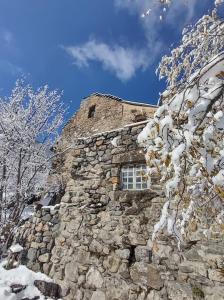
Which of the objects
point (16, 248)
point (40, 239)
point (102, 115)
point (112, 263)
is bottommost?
point (112, 263)

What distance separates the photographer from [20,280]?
5.37 meters

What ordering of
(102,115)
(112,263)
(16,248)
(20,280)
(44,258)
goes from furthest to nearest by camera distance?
(102,115), (16,248), (44,258), (20,280), (112,263)

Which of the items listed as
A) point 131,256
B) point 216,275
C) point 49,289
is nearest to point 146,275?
point 131,256

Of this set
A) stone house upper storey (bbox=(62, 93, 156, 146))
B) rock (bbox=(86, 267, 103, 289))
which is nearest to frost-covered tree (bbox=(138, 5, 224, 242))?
rock (bbox=(86, 267, 103, 289))

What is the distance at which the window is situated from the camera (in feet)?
16.7

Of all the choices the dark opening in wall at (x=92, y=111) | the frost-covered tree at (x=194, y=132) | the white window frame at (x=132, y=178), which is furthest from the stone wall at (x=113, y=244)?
the dark opening in wall at (x=92, y=111)

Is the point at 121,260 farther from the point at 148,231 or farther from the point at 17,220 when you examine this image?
the point at 17,220

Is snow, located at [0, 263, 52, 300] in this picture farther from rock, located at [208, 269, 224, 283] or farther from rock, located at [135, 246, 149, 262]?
rock, located at [208, 269, 224, 283]

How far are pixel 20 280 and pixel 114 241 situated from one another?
2.17 meters

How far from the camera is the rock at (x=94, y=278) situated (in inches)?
185

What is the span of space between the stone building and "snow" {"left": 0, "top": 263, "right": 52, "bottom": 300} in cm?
17

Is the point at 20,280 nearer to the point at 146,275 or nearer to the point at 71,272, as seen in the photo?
the point at 71,272

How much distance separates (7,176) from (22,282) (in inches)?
151

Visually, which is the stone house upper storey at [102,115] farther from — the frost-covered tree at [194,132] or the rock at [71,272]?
the frost-covered tree at [194,132]
